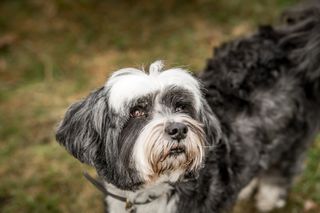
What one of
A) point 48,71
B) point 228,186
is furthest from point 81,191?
point 48,71

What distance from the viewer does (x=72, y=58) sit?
22.4 ft

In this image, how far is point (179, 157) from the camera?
300 centimetres

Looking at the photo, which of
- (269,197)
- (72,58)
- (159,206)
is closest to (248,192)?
(269,197)

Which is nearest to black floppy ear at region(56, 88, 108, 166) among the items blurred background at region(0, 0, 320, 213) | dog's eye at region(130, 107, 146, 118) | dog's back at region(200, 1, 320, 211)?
dog's eye at region(130, 107, 146, 118)

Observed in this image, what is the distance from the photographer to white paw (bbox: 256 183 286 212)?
4711mm

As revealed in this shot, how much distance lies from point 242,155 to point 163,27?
12.2 feet

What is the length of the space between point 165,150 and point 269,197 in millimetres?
2101

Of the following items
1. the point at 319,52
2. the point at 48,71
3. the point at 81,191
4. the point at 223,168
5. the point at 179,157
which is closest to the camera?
the point at 179,157

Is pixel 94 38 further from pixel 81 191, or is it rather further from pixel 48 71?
pixel 81 191

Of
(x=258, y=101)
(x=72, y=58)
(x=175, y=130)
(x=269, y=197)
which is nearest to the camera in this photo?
(x=175, y=130)

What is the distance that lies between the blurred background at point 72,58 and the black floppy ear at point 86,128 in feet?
5.70

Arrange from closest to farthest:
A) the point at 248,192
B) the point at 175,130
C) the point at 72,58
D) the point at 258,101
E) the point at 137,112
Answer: the point at 175,130 → the point at 137,112 → the point at 258,101 → the point at 248,192 → the point at 72,58

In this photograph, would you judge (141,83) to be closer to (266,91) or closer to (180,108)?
(180,108)

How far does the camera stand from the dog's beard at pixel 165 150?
2.90 meters
